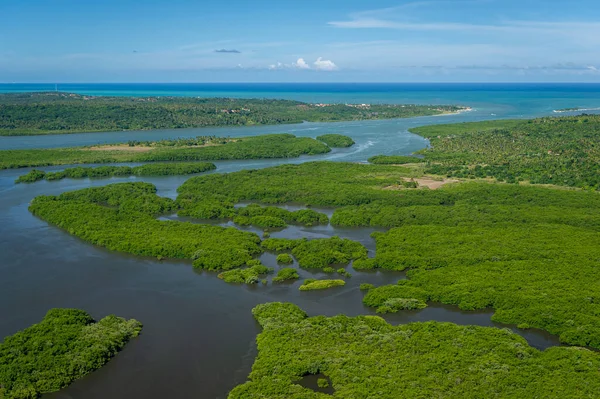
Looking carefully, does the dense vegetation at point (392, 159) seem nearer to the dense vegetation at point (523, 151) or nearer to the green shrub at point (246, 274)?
the dense vegetation at point (523, 151)

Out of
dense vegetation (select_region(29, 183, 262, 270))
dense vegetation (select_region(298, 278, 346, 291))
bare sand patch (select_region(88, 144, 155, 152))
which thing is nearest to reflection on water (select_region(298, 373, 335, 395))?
dense vegetation (select_region(298, 278, 346, 291))

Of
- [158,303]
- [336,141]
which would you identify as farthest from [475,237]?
[336,141]

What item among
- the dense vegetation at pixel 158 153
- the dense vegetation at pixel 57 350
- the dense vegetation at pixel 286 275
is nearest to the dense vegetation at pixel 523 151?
the dense vegetation at pixel 158 153

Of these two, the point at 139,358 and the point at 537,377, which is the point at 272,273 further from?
the point at 537,377

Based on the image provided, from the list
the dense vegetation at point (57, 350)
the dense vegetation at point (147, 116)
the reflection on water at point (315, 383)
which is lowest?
the reflection on water at point (315, 383)

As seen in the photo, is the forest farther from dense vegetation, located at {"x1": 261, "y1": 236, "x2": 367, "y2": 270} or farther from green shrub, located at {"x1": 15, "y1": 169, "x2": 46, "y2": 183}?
green shrub, located at {"x1": 15, "y1": 169, "x2": 46, "y2": 183}

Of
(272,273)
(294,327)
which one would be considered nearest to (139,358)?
(294,327)

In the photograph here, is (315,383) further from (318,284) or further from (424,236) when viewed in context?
(424,236)
